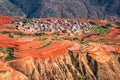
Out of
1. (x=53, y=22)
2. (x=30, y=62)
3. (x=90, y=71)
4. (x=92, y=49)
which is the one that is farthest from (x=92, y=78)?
(x=53, y=22)

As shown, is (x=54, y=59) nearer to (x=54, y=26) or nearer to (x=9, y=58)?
(x=9, y=58)

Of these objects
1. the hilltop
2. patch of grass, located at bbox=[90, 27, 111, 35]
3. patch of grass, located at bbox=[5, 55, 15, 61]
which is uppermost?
patch of grass, located at bbox=[5, 55, 15, 61]

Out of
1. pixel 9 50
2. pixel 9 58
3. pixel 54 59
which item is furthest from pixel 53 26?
A: pixel 9 58

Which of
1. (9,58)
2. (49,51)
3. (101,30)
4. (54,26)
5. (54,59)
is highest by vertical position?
(9,58)

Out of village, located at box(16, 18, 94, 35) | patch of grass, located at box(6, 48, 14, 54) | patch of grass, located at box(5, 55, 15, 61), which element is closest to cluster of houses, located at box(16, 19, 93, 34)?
village, located at box(16, 18, 94, 35)

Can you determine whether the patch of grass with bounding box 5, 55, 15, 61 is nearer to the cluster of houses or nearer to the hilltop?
the hilltop

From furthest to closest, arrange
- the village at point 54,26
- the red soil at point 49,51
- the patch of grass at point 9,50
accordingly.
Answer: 1. the village at point 54,26
2. the patch of grass at point 9,50
3. the red soil at point 49,51

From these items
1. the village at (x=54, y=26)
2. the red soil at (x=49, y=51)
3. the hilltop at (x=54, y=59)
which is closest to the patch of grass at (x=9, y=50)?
the hilltop at (x=54, y=59)

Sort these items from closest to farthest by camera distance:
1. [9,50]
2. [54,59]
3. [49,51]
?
[54,59] < [49,51] < [9,50]

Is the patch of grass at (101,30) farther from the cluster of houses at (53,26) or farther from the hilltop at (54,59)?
the hilltop at (54,59)
